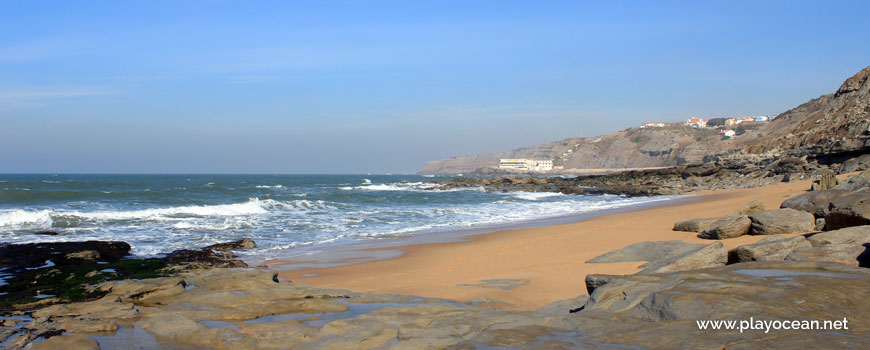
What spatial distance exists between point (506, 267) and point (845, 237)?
470 cm

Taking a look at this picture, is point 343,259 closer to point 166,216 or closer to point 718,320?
point 718,320

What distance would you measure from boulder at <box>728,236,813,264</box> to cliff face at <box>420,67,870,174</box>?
26.8 metres

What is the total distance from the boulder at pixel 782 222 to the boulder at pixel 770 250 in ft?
11.1

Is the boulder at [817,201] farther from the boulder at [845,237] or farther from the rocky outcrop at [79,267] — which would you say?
the rocky outcrop at [79,267]

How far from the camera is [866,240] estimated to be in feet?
19.2

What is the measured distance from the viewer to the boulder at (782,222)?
887cm

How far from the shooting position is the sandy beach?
7.04 metres

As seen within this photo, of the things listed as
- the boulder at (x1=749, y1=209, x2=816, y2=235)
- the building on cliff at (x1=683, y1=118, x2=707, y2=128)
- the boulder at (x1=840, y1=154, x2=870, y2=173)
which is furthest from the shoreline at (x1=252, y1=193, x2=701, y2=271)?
the building on cliff at (x1=683, y1=118, x2=707, y2=128)

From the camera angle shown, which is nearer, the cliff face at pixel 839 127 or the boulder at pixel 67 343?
the boulder at pixel 67 343

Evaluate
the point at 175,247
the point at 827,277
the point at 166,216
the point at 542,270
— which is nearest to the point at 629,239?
the point at 542,270

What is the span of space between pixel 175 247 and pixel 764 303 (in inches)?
484

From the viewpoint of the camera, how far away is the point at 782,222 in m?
8.98

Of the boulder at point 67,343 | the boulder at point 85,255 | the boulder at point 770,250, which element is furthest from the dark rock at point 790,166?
the boulder at point 67,343

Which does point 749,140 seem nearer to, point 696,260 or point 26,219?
point 696,260
